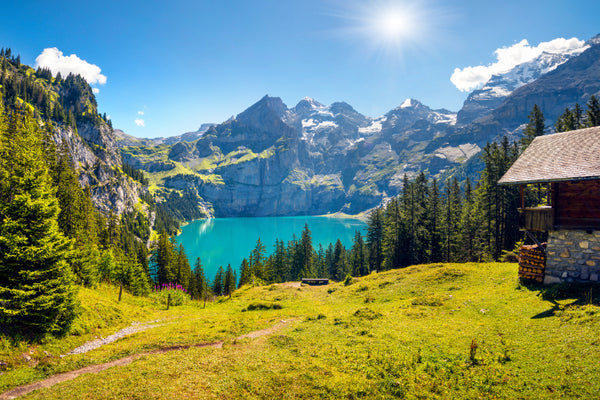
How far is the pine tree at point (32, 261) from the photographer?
18.4m

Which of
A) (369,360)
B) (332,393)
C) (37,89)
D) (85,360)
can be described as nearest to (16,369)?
(85,360)

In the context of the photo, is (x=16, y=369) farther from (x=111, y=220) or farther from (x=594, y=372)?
(x=111, y=220)

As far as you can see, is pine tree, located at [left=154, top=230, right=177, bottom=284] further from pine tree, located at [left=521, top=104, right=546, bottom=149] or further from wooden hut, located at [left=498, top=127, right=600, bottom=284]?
pine tree, located at [left=521, top=104, right=546, bottom=149]

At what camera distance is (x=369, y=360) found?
12586mm

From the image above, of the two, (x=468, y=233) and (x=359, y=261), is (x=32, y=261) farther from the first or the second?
(x=359, y=261)

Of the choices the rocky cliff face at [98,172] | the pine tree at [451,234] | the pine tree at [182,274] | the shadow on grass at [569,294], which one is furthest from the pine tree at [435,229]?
the rocky cliff face at [98,172]

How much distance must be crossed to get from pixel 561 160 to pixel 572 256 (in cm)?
723

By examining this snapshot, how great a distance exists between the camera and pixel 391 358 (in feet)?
41.1

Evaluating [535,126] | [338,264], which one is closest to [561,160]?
[535,126]

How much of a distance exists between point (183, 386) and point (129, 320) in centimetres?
2378

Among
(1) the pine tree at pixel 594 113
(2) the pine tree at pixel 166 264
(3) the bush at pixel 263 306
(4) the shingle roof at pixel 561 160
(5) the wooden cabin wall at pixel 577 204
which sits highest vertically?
(1) the pine tree at pixel 594 113

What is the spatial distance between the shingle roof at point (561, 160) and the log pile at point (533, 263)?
5804mm

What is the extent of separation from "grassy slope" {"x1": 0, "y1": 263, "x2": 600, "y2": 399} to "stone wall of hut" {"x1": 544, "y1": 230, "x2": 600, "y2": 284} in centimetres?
268

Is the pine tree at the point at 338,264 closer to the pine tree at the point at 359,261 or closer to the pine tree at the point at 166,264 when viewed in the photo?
the pine tree at the point at 359,261
